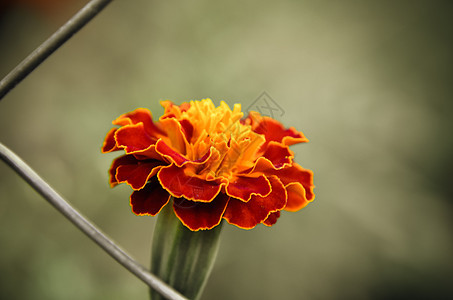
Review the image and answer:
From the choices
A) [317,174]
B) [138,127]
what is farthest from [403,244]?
[138,127]

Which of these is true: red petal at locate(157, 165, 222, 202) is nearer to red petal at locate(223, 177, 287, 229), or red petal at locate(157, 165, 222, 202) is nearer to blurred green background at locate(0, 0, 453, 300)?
red petal at locate(223, 177, 287, 229)

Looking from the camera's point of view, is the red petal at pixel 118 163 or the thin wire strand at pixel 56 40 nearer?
the thin wire strand at pixel 56 40

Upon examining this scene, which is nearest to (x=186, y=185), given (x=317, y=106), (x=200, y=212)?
(x=200, y=212)

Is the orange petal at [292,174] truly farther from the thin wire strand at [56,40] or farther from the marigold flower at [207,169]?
the thin wire strand at [56,40]

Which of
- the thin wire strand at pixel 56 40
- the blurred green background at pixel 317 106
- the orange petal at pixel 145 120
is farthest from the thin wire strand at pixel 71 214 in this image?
the blurred green background at pixel 317 106

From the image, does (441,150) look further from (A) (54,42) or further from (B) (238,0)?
(A) (54,42)

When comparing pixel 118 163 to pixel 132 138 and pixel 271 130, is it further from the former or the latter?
pixel 271 130

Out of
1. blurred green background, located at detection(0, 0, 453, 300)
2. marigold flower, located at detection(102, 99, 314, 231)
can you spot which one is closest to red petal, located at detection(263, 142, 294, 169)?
marigold flower, located at detection(102, 99, 314, 231)
